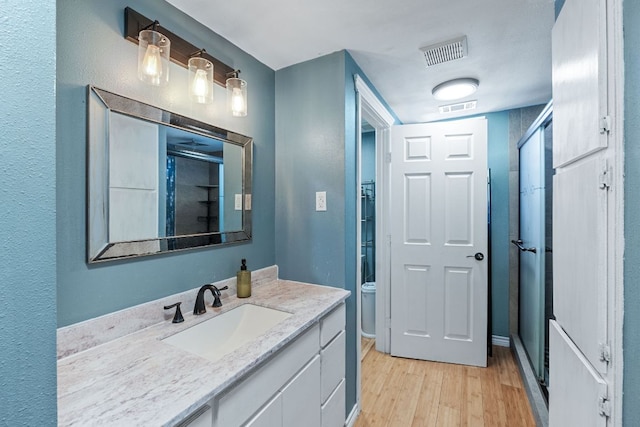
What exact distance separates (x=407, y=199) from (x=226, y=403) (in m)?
2.22

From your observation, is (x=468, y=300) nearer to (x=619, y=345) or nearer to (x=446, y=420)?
(x=446, y=420)

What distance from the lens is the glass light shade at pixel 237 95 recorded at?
1.57 metres

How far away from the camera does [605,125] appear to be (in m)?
0.84

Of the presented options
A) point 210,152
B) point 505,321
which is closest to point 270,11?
point 210,152

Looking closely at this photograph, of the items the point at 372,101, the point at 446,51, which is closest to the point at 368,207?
the point at 372,101

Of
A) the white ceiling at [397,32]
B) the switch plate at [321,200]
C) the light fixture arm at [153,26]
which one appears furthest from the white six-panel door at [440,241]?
the light fixture arm at [153,26]

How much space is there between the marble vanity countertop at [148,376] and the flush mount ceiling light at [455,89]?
1992 mm

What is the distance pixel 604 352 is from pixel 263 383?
3.52ft

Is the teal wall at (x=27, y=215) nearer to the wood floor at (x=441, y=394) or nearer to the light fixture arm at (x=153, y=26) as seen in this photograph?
the light fixture arm at (x=153, y=26)

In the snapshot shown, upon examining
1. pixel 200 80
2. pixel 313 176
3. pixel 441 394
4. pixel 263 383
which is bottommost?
pixel 441 394

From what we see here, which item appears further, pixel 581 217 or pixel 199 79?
pixel 199 79

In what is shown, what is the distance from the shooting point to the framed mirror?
108cm

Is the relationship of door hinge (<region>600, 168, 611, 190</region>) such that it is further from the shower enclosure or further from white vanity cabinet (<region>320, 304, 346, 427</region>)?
the shower enclosure

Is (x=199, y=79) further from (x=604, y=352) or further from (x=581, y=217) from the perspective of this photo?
(x=604, y=352)
